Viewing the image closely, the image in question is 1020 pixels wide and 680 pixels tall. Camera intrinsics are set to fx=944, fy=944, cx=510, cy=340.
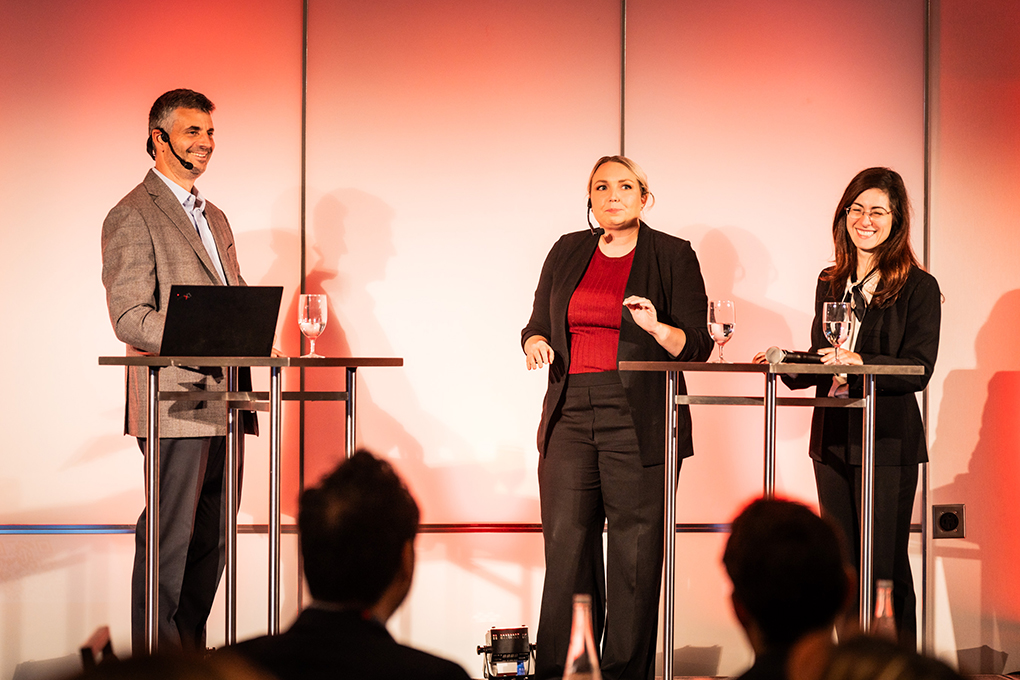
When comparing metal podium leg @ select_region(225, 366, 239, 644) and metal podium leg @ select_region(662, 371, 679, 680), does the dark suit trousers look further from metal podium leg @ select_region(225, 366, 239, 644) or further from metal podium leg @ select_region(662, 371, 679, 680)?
metal podium leg @ select_region(662, 371, 679, 680)

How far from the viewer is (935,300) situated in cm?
287

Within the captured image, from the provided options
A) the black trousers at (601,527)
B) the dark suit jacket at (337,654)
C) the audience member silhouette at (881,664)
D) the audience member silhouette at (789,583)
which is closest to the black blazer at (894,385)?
the black trousers at (601,527)

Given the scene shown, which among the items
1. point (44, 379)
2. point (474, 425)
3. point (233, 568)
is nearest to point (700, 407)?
point (474, 425)

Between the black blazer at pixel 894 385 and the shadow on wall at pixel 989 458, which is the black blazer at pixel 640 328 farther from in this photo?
the shadow on wall at pixel 989 458

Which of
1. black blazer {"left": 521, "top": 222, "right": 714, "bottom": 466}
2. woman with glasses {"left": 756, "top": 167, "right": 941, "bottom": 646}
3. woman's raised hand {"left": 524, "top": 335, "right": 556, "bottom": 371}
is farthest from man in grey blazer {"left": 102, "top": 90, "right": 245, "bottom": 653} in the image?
woman with glasses {"left": 756, "top": 167, "right": 941, "bottom": 646}

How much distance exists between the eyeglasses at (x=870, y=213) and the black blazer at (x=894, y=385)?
0.19 meters

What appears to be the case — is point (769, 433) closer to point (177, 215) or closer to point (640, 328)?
point (640, 328)

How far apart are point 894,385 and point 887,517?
0.39 meters

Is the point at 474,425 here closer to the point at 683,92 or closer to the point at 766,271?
the point at 766,271

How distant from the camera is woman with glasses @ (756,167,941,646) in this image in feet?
9.21

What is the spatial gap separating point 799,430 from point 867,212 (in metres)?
1.14

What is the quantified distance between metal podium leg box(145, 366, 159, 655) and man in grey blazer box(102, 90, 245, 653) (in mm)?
356

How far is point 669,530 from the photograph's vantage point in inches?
97.5

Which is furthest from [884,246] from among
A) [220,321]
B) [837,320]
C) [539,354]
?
[220,321]
